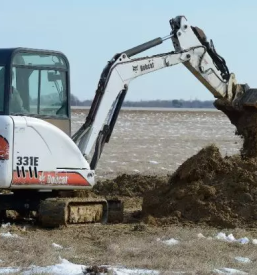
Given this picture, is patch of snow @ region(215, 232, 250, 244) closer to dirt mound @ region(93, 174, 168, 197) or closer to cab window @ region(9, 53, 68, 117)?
cab window @ region(9, 53, 68, 117)

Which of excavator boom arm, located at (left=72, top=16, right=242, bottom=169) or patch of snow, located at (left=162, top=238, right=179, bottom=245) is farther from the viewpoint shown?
excavator boom arm, located at (left=72, top=16, right=242, bottom=169)

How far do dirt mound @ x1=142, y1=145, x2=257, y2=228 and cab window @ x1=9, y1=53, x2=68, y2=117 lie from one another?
255 cm

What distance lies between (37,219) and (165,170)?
1070 centimetres

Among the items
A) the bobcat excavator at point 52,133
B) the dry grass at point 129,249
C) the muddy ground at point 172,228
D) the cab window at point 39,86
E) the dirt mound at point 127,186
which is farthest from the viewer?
the dirt mound at point 127,186

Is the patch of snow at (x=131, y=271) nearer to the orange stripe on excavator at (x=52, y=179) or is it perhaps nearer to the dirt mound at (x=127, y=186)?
→ the orange stripe on excavator at (x=52, y=179)

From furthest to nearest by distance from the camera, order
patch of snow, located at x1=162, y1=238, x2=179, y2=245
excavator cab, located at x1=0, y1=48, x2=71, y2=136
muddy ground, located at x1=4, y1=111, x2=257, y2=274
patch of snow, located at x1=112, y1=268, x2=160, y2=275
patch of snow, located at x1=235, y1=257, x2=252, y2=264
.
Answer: excavator cab, located at x1=0, y1=48, x2=71, y2=136
patch of snow, located at x1=162, y1=238, x2=179, y2=245
patch of snow, located at x1=235, y1=257, x2=252, y2=264
muddy ground, located at x1=4, y1=111, x2=257, y2=274
patch of snow, located at x1=112, y1=268, x2=160, y2=275

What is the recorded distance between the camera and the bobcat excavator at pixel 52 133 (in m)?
13.0

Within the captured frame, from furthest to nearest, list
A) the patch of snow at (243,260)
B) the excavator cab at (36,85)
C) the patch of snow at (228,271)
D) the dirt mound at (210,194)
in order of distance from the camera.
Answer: the dirt mound at (210,194), the excavator cab at (36,85), the patch of snow at (243,260), the patch of snow at (228,271)

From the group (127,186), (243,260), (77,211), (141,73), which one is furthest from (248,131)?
(243,260)

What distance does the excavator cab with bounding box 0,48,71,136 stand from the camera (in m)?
13.1

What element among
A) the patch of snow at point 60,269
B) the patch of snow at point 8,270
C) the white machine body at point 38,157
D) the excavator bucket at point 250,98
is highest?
the excavator bucket at point 250,98

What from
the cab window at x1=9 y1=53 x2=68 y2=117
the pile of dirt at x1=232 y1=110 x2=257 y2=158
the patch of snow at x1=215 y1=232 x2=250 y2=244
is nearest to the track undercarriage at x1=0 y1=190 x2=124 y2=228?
the cab window at x1=9 y1=53 x2=68 y2=117

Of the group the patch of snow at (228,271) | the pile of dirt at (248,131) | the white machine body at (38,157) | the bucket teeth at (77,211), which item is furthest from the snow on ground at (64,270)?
the pile of dirt at (248,131)

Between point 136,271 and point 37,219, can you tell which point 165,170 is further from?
point 136,271
